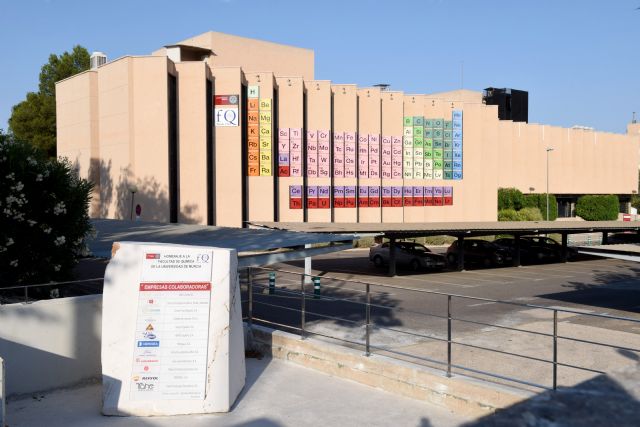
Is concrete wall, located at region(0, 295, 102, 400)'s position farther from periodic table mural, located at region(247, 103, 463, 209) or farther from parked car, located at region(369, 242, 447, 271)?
periodic table mural, located at region(247, 103, 463, 209)

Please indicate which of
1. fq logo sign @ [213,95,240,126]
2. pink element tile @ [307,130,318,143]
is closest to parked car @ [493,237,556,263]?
pink element tile @ [307,130,318,143]

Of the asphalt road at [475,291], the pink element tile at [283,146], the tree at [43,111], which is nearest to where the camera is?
the asphalt road at [475,291]

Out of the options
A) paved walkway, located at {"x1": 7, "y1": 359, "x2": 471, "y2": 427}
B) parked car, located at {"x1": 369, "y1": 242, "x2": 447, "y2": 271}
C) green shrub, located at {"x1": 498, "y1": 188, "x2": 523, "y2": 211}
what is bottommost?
parked car, located at {"x1": 369, "y1": 242, "x2": 447, "y2": 271}

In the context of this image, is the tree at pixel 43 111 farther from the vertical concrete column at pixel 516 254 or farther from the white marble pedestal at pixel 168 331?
the white marble pedestal at pixel 168 331

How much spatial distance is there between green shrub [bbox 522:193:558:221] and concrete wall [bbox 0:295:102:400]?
54.3 meters

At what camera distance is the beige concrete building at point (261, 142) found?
38438 millimetres

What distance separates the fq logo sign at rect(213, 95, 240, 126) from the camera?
39.6 meters

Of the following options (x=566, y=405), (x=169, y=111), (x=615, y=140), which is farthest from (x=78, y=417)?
(x=615, y=140)

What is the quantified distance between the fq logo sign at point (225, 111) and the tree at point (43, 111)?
21099 mm

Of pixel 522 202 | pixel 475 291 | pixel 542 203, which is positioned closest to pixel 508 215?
pixel 522 202

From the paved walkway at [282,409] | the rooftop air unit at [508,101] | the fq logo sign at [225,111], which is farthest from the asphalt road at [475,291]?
the rooftop air unit at [508,101]

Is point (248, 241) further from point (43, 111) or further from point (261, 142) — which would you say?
point (43, 111)

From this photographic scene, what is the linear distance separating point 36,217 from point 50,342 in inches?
200

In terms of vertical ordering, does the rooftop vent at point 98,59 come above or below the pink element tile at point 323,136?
above
